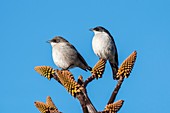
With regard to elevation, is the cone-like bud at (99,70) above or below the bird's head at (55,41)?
below

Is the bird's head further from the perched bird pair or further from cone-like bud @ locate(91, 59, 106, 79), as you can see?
cone-like bud @ locate(91, 59, 106, 79)

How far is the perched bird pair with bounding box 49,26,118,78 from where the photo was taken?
10594mm

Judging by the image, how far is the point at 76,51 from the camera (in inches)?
441

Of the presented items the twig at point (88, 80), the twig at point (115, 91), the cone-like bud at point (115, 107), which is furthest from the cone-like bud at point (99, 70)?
the cone-like bud at point (115, 107)

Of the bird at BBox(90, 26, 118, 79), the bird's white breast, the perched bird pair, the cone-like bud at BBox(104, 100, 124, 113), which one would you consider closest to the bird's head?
the perched bird pair

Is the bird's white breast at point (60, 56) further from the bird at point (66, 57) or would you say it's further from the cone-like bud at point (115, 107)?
the cone-like bud at point (115, 107)

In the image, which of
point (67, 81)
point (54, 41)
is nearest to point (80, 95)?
point (67, 81)

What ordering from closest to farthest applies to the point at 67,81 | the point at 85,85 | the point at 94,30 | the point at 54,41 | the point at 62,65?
the point at 67,81 → the point at 85,85 → the point at 62,65 → the point at 54,41 → the point at 94,30

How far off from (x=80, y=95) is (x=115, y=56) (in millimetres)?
8815

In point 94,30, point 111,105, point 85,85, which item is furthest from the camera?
point 94,30

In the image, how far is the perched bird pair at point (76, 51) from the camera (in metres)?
10.6

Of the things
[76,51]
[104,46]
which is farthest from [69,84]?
[76,51]

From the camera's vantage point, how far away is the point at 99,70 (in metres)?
3.75

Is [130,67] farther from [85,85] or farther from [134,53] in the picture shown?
[85,85]
